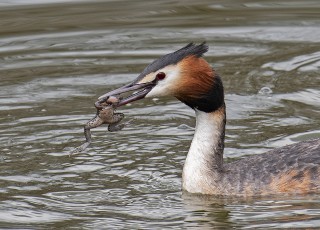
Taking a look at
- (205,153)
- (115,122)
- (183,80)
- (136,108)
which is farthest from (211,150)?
(136,108)

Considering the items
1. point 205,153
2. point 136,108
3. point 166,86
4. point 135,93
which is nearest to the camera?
point 135,93

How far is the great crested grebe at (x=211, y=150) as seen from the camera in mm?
9695

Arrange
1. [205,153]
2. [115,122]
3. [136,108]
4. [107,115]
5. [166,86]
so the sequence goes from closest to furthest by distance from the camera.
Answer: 1. [166,86]
2. [107,115]
3. [115,122]
4. [205,153]
5. [136,108]

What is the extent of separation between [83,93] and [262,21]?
3748 mm

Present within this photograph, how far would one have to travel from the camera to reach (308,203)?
965 centimetres

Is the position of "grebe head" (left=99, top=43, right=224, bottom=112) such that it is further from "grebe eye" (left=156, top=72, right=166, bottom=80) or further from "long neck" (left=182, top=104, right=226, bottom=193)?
"long neck" (left=182, top=104, right=226, bottom=193)

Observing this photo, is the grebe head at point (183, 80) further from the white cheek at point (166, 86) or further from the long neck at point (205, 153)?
the long neck at point (205, 153)

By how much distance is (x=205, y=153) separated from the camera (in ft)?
33.7

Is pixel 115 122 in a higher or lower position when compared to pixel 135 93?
lower

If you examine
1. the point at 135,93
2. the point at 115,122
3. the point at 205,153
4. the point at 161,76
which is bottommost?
the point at 205,153

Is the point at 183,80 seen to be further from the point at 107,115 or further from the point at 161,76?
the point at 107,115

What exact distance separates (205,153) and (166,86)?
2.89 ft

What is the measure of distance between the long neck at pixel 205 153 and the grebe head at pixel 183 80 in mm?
176

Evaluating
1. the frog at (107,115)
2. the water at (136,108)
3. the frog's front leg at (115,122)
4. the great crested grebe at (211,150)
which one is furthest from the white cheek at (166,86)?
the water at (136,108)
